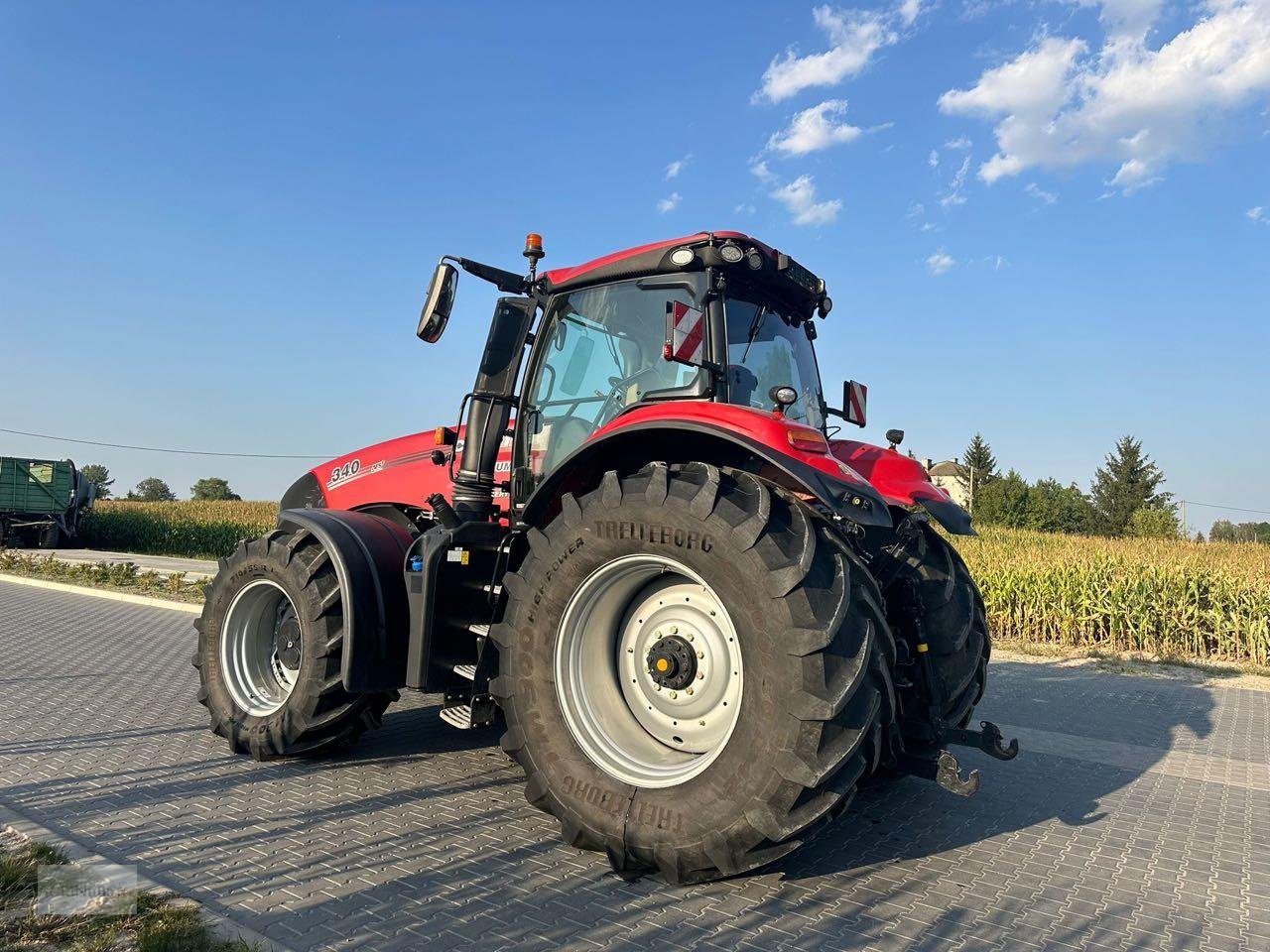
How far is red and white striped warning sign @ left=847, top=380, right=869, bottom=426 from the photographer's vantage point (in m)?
5.20

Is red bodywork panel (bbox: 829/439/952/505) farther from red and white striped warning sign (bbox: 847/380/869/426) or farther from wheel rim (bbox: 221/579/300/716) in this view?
wheel rim (bbox: 221/579/300/716)

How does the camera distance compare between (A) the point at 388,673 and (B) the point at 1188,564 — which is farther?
(B) the point at 1188,564

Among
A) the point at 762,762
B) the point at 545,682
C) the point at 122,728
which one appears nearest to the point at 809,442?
the point at 762,762

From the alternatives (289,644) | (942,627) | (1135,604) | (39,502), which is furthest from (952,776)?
(39,502)

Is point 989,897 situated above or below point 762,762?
below

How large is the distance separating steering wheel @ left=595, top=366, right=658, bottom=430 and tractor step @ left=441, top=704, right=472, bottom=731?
153cm

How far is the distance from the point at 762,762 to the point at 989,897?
3.59 ft

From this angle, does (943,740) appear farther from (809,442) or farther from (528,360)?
(528,360)

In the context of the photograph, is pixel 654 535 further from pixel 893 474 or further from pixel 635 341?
pixel 893 474

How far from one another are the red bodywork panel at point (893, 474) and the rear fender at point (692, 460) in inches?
38.2

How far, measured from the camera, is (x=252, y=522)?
29.9 metres

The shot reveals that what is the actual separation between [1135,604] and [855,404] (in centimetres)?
889

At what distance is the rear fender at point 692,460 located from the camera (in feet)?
10.5

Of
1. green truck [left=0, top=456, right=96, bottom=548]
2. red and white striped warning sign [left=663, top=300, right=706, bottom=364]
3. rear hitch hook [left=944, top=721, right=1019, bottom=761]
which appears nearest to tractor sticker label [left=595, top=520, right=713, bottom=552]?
red and white striped warning sign [left=663, top=300, right=706, bottom=364]
